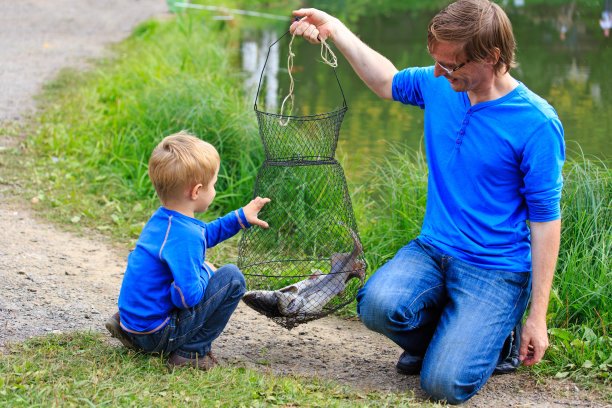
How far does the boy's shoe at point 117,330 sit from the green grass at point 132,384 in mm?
50

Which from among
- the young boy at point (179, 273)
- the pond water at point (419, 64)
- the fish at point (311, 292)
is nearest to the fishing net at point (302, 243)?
the fish at point (311, 292)

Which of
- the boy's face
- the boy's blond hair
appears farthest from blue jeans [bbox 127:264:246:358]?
the boy's blond hair

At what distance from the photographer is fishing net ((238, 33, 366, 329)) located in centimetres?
289

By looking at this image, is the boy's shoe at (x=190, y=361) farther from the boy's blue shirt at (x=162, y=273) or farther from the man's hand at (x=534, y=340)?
the man's hand at (x=534, y=340)

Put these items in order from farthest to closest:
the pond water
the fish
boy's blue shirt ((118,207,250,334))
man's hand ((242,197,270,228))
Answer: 1. the pond water
2. the fish
3. man's hand ((242,197,270,228))
4. boy's blue shirt ((118,207,250,334))

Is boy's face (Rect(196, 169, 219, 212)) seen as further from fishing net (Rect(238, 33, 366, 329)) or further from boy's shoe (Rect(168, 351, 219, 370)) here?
boy's shoe (Rect(168, 351, 219, 370))

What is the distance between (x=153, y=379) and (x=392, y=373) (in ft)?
3.33

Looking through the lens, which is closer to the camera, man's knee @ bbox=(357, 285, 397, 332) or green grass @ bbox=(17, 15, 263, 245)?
man's knee @ bbox=(357, 285, 397, 332)

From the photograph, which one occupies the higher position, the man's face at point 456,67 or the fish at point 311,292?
the man's face at point 456,67

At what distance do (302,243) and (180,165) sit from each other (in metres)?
1.50

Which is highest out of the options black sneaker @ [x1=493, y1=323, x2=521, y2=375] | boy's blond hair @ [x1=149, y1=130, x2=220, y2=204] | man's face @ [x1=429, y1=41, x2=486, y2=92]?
man's face @ [x1=429, y1=41, x2=486, y2=92]

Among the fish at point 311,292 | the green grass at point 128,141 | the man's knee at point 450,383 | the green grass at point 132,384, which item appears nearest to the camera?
the green grass at point 132,384

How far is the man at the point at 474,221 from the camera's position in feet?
8.27

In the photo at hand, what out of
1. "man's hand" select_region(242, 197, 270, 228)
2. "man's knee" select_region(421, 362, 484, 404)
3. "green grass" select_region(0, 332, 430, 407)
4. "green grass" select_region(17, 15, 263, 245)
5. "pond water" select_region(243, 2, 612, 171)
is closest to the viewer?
"green grass" select_region(0, 332, 430, 407)
